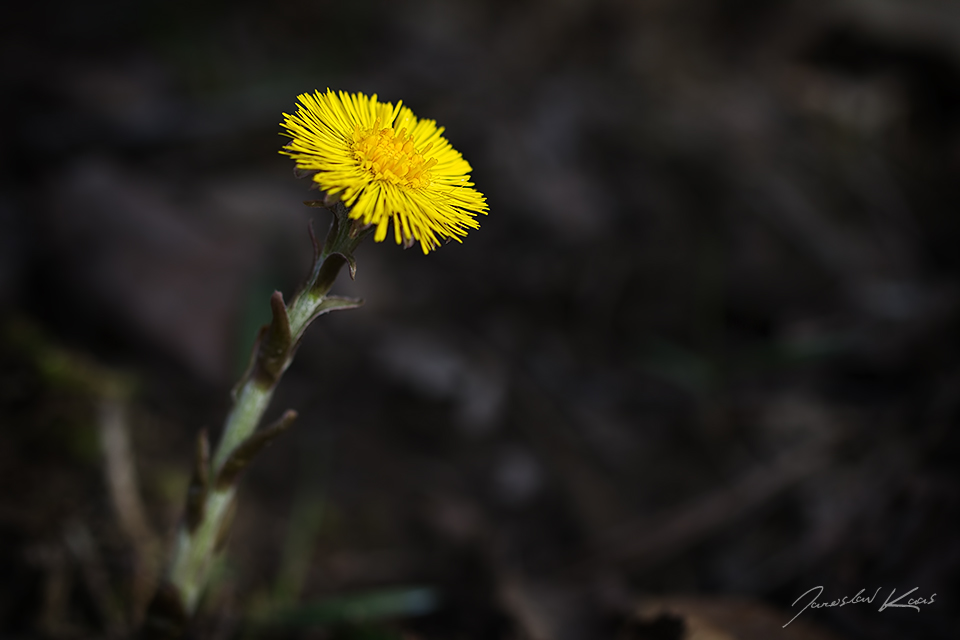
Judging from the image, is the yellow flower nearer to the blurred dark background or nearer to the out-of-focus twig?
the blurred dark background

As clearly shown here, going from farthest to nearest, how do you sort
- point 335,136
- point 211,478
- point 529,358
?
point 529,358 → point 211,478 → point 335,136

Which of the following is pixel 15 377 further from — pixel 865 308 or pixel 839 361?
pixel 865 308

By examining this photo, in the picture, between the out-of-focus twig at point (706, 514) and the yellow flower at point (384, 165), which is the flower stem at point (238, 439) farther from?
the out-of-focus twig at point (706, 514)

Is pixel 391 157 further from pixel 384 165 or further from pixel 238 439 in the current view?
pixel 238 439

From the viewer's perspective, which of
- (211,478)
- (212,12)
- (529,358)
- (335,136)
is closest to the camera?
(335,136)

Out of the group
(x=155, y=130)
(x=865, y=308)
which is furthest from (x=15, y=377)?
(x=865, y=308)
